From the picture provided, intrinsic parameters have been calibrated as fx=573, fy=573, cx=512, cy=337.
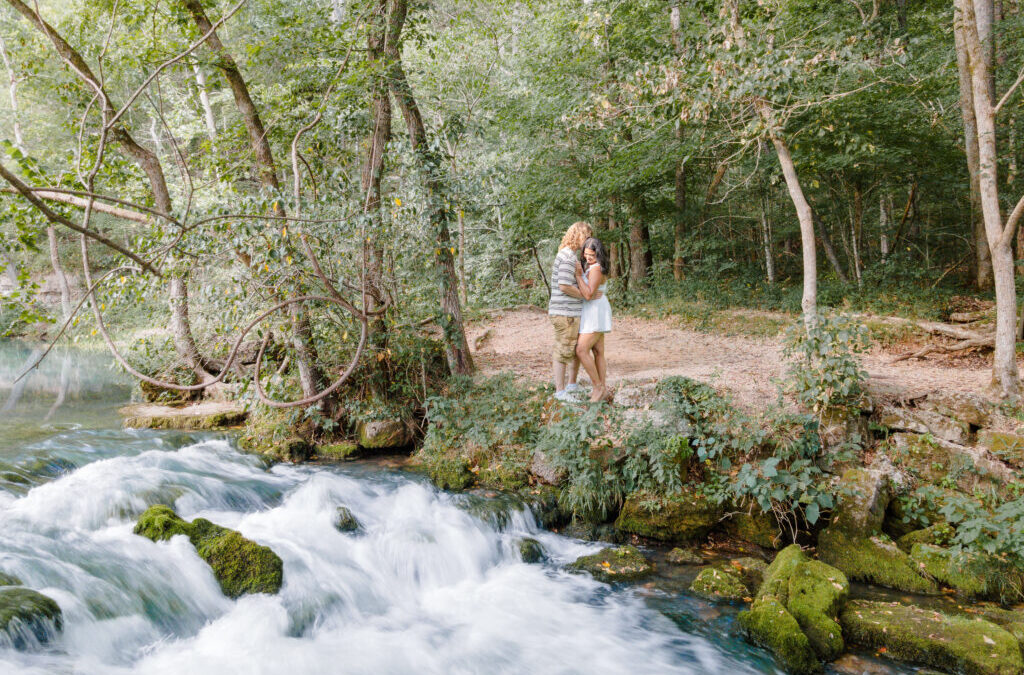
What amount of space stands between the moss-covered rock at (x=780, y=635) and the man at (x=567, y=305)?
127 inches

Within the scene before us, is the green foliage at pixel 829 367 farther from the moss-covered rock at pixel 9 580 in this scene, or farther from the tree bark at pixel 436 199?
the moss-covered rock at pixel 9 580

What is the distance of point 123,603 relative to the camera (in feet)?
15.6

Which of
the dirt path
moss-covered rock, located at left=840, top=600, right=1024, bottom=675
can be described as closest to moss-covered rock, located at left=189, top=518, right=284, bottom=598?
the dirt path

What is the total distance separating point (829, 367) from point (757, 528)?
6.49 ft

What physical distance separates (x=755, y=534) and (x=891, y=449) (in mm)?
1791

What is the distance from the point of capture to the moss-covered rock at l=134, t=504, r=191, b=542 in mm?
5520

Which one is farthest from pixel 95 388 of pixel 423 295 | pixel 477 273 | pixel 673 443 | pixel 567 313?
pixel 673 443

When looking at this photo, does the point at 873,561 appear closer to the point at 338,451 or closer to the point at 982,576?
the point at 982,576

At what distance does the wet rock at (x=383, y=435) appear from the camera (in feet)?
29.1

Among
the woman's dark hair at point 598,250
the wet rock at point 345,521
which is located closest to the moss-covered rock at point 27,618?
the wet rock at point 345,521

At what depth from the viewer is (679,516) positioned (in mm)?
6387

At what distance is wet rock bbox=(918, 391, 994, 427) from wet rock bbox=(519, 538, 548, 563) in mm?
4685

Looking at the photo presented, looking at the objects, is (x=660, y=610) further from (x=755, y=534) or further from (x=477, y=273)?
(x=477, y=273)

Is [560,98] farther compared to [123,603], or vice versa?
[560,98]
